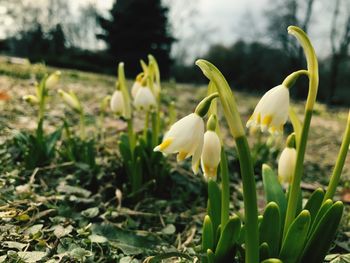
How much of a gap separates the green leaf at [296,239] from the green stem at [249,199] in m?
0.13

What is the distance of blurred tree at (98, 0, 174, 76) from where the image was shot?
18766 millimetres

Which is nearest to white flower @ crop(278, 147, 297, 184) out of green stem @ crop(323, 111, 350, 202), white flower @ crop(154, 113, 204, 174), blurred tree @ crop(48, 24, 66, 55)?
green stem @ crop(323, 111, 350, 202)

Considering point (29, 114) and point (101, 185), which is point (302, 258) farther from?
point (29, 114)

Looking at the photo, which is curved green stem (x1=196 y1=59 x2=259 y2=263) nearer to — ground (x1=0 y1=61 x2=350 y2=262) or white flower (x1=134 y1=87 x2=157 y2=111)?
ground (x1=0 y1=61 x2=350 y2=262)

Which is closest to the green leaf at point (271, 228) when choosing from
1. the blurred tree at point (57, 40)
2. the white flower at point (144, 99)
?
the white flower at point (144, 99)

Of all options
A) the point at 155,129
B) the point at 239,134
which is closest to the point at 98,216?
the point at 155,129

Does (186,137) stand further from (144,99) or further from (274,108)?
(144,99)

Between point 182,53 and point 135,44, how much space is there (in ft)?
55.9

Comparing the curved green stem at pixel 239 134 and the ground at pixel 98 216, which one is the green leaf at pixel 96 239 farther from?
the curved green stem at pixel 239 134

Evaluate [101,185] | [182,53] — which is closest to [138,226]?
[101,185]

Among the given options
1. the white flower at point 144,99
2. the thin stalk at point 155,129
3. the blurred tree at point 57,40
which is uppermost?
the blurred tree at point 57,40

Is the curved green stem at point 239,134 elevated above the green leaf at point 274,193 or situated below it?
above

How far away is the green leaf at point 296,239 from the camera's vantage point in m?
1.03

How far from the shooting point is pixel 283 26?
19594 millimetres
